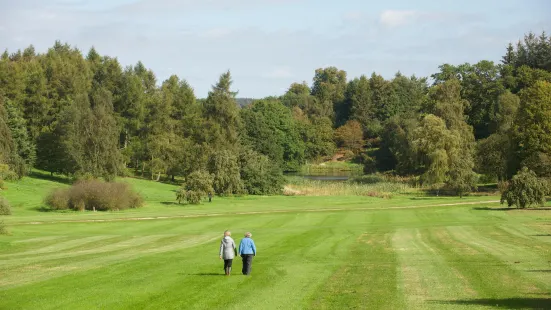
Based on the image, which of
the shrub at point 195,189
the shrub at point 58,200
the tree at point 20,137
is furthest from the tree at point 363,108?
the shrub at point 58,200

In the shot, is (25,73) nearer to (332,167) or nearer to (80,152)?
(80,152)

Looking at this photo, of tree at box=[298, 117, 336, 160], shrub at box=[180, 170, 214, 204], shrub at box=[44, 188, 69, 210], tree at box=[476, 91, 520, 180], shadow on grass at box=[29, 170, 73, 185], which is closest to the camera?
shrub at box=[44, 188, 69, 210]

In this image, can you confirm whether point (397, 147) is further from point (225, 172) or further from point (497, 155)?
point (225, 172)

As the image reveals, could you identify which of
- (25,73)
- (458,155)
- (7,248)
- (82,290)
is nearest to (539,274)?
(82,290)

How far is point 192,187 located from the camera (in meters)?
74.6

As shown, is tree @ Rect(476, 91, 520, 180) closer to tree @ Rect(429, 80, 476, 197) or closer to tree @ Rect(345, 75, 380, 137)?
tree @ Rect(429, 80, 476, 197)

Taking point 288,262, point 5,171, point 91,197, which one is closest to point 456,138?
point 91,197

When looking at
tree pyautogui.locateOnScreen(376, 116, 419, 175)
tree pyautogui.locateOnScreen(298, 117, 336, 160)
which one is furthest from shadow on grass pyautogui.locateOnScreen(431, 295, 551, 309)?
tree pyautogui.locateOnScreen(298, 117, 336, 160)

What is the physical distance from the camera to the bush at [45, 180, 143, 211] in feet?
214

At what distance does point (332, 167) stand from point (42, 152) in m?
86.4

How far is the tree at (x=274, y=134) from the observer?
145500 mm

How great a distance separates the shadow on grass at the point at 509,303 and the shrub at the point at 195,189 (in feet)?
183

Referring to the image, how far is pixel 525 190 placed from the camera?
5947 centimetres

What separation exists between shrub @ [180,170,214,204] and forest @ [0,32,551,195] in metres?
0.32
